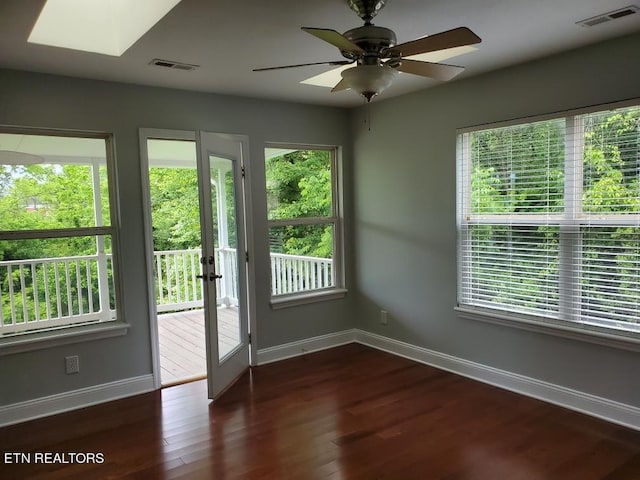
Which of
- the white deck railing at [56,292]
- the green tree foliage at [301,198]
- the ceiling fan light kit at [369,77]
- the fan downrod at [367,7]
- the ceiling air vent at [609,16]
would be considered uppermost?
the ceiling air vent at [609,16]

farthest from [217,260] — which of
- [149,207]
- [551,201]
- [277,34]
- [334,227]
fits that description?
[551,201]

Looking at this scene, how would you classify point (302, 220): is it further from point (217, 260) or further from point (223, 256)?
point (217, 260)

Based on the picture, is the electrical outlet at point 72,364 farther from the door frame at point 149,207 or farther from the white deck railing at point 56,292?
the door frame at point 149,207

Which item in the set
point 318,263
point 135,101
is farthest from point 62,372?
point 318,263

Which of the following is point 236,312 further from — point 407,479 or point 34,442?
point 407,479

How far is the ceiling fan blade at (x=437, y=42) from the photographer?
184cm

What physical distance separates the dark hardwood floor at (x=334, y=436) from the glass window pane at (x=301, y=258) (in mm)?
1058

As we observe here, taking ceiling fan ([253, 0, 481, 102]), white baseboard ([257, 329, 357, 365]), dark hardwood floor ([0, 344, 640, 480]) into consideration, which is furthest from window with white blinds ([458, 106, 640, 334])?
ceiling fan ([253, 0, 481, 102])

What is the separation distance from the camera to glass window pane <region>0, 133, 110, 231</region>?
320 cm

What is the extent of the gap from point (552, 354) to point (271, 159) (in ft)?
9.11

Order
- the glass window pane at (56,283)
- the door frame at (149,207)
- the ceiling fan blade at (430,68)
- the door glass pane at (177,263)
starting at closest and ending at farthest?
the ceiling fan blade at (430,68) → the glass window pane at (56,283) → the door frame at (149,207) → the door glass pane at (177,263)

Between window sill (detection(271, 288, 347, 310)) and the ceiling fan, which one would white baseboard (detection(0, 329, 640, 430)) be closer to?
window sill (detection(271, 288, 347, 310))

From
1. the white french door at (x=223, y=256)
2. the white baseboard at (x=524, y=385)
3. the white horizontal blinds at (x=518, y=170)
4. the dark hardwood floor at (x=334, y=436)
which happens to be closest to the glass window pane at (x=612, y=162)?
the white horizontal blinds at (x=518, y=170)

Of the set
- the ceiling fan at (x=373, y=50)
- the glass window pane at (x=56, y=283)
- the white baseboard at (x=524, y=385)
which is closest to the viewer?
the ceiling fan at (x=373, y=50)
